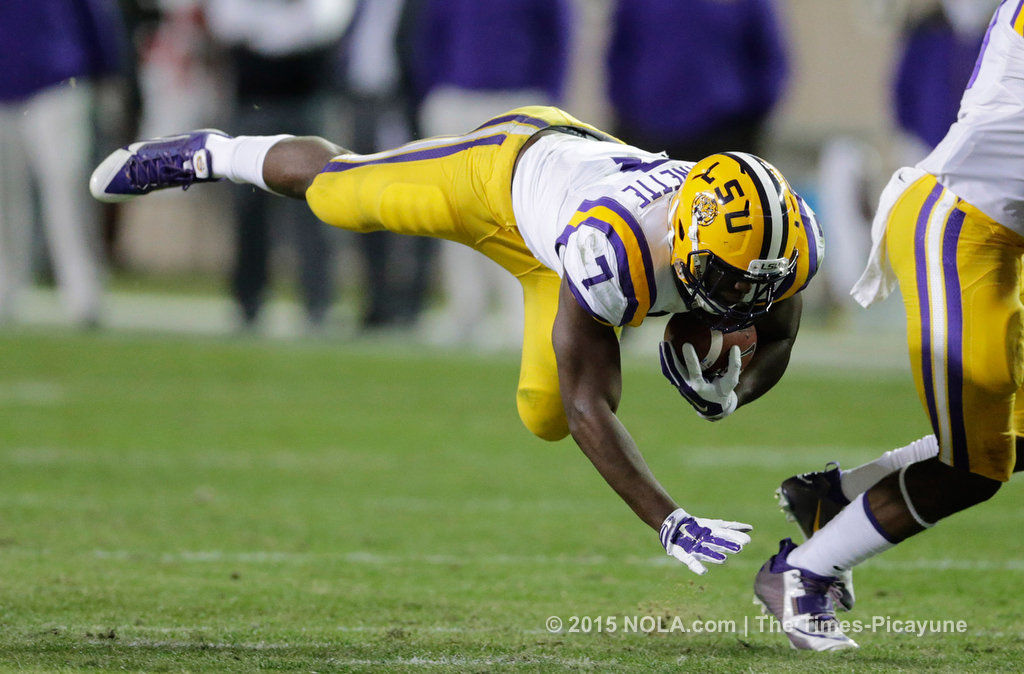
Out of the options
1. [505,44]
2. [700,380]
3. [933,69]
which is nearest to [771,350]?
[700,380]

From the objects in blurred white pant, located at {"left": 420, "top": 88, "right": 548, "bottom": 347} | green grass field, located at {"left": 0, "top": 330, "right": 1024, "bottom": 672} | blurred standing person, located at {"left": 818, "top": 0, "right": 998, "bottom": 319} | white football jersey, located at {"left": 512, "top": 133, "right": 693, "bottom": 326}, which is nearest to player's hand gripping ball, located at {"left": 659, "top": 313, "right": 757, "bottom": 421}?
white football jersey, located at {"left": 512, "top": 133, "right": 693, "bottom": 326}

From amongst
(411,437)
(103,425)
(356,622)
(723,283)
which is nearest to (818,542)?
(723,283)

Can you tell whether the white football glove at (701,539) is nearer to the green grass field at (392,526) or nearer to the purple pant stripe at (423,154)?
the green grass field at (392,526)

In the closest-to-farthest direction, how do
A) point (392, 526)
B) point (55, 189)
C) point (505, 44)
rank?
1. point (392, 526)
2. point (505, 44)
3. point (55, 189)

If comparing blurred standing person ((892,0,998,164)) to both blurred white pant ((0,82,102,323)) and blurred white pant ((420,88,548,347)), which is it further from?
blurred white pant ((0,82,102,323))

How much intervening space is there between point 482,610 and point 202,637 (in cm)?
81

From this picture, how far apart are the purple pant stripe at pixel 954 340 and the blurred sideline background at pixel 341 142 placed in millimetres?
5358

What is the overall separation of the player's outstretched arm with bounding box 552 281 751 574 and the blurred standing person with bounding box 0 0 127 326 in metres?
6.78

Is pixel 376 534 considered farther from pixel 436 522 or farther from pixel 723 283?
pixel 723 283

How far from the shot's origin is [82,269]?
1005cm

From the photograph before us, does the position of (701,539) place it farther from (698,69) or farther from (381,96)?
(381,96)

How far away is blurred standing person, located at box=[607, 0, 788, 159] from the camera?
31.7 ft

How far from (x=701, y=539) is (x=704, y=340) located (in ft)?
2.54

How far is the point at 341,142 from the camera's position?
10742mm
